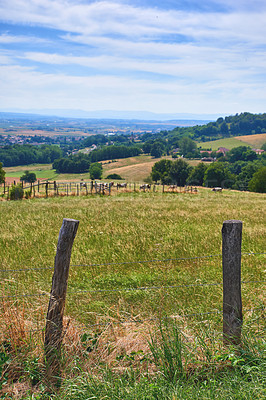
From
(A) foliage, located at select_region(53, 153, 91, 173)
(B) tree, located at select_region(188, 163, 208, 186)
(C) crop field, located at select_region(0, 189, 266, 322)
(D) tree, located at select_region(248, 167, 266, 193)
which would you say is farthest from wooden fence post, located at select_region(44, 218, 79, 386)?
(A) foliage, located at select_region(53, 153, 91, 173)

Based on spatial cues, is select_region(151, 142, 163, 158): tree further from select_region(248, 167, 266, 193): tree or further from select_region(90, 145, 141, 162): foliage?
select_region(248, 167, 266, 193): tree

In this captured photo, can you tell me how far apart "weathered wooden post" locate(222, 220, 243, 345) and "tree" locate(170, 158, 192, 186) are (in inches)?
4126

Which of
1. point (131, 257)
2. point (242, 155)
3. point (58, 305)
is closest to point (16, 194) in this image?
point (131, 257)

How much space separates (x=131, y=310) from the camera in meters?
4.78

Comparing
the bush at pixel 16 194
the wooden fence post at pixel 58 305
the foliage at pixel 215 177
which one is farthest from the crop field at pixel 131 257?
the foliage at pixel 215 177

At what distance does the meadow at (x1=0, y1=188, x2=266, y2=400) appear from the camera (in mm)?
3418

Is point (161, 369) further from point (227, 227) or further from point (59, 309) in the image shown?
point (227, 227)

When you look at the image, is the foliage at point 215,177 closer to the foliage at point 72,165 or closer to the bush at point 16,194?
the bush at point 16,194

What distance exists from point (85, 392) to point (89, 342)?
2.91ft

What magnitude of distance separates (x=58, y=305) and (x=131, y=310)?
1.42 metres

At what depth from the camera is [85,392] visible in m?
3.22

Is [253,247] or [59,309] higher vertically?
[59,309]

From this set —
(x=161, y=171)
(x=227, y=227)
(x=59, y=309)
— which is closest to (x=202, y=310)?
(x=227, y=227)

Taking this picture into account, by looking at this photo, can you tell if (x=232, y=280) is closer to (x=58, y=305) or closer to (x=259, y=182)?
(x=58, y=305)
